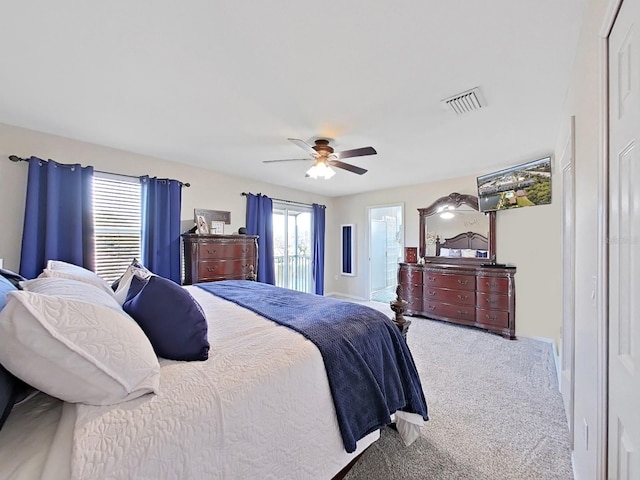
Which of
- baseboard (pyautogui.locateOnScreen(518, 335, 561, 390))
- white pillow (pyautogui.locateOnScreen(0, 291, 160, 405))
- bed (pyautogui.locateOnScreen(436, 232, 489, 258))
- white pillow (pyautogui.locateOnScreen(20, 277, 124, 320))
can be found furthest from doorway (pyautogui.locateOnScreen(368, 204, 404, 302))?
white pillow (pyautogui.locateOnScreen(0, 291, 160, 405))

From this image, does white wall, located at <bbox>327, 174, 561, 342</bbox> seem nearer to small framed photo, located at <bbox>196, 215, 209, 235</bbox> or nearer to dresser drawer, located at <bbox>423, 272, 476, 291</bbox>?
dresser drawer, located at <bbox>423, 272, 476, 291</bbox>

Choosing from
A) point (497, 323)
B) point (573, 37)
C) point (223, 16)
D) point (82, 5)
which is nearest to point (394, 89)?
point (573, 37)

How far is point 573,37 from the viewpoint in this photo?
59.6 inches

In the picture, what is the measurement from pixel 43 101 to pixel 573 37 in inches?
146

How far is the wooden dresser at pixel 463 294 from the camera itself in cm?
380

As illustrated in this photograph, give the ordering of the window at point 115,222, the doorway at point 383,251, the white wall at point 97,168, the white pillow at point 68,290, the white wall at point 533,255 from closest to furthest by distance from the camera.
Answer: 1. the white pillow at point 68,290
2. the white wall at point 97,168
3. the window at point 115,222
4. the white wall at point 533,255
5. the doorway at point 383,251

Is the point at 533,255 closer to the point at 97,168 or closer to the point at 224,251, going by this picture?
the point at 224,251

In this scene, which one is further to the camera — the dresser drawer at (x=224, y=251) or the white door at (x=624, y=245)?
the dresser drawer at (x=224, y=251)

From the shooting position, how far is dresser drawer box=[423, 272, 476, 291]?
13.5ft

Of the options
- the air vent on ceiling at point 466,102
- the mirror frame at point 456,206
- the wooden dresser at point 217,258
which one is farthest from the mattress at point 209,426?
the mirror frame at point 456,206

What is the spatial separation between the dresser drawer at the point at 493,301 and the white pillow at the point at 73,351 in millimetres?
4233

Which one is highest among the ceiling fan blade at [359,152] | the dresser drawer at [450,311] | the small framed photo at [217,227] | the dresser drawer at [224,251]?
the ceiling fan blade at [359,152]

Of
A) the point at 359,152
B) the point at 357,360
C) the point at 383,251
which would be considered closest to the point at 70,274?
the point at 357,360

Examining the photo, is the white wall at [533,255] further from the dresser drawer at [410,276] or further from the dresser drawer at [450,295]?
the dresser drawer at [410,276]
